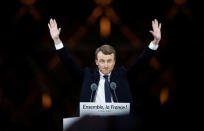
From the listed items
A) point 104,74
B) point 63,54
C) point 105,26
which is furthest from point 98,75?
point 105,26

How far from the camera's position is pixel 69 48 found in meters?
4.13

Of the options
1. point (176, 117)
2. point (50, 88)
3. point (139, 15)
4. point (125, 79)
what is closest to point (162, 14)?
point (139, 15)

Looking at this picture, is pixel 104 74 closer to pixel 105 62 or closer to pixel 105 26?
pixel 105 62

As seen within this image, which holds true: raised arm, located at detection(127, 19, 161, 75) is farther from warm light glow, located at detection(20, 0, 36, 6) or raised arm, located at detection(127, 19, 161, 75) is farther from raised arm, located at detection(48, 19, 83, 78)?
warm light glow, located at detection(20, 0, 36, 6)

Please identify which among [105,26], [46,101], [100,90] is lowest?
[100,90]

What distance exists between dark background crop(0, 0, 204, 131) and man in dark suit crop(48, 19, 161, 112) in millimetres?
1778

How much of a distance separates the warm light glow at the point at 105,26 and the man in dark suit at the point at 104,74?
70.4 inches

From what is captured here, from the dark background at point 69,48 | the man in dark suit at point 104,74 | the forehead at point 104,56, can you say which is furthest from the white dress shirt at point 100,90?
the dark background at point 69,48

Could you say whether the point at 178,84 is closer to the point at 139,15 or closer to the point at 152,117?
the point at 139,15

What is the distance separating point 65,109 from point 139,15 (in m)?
1.36

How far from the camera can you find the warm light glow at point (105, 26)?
398cm

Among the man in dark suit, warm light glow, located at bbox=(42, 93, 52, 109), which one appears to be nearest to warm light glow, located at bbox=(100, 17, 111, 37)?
warm light glow, located at bbox=(42, 93, 52, 109)

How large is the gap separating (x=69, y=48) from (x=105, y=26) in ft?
1.58

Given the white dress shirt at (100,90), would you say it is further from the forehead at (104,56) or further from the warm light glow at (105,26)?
the warm light glow at (105,26)
